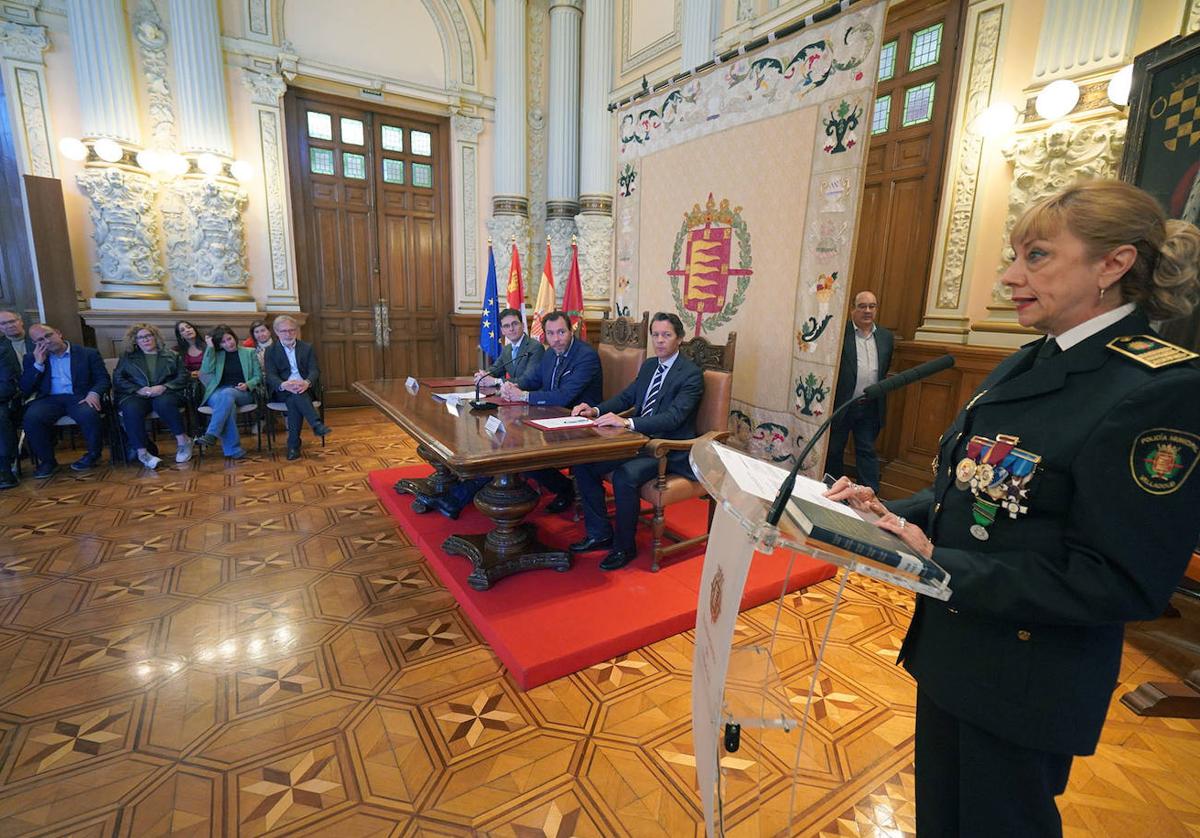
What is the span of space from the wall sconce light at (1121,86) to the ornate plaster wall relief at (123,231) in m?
7.21

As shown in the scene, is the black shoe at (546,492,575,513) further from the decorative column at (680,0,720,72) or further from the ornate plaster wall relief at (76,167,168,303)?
the ornate plaster wall relief at (76,167,168,303)

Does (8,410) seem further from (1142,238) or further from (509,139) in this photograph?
(1142,238)

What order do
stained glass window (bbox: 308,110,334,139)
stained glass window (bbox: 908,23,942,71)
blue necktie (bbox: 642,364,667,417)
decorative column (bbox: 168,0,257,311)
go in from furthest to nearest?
stained glass window (bbox: 308,110,334,139) → decorative column (bbox: 168,0,257,311) → stained glass window (bbox: 908,23,942,71) → blue necktie (bbox: 642,364,667,417)

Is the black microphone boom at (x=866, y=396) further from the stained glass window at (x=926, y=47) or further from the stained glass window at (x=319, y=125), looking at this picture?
the stained glass window at (x=319, y=125)

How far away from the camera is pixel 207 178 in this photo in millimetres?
5305

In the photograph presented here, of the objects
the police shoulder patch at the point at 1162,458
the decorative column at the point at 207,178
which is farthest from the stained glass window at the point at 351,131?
the police shoulder patch at the point at 1162,458

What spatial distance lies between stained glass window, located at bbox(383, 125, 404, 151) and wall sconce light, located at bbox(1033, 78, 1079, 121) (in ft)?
20.7

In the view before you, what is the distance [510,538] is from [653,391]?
115 centimetres

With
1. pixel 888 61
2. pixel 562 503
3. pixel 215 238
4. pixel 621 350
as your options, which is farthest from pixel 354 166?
pixel 888 61

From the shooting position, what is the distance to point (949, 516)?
0.93 meters

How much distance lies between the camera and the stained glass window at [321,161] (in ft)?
20.5

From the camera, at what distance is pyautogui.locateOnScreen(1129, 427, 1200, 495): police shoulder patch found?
2.23 ft

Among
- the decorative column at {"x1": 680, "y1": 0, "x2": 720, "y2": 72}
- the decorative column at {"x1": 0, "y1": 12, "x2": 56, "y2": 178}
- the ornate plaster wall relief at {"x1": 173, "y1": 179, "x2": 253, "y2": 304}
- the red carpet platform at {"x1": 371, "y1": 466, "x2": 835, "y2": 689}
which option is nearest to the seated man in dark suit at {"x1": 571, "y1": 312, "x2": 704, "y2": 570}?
the red carpet platform at {"x1": 371, "y1": 466, "x2": 835, "y2": 689}

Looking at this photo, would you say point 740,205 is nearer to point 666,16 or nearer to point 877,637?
point 877,637
